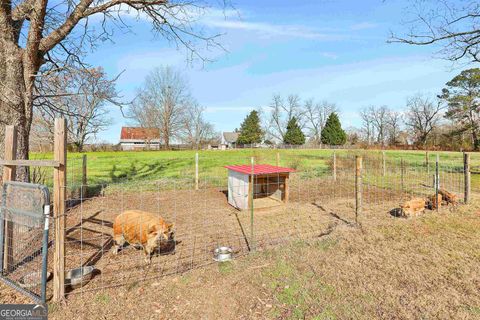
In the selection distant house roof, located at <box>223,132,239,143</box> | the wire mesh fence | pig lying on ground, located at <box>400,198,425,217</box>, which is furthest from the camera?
distant house roof, located at <box>223,132,239,143</box>

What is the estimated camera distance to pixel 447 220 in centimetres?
682

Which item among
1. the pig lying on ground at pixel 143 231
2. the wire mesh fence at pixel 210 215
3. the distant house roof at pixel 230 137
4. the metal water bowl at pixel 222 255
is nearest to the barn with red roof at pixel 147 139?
the distant house roof at pixel 230 137

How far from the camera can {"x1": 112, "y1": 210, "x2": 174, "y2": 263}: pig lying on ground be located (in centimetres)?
449

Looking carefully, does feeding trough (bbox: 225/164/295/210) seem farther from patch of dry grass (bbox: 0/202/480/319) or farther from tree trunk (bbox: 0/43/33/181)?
tree trunk (bbox: 0/43/33/181)

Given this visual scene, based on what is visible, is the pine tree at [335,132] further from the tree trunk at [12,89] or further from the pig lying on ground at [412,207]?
the tree trunk at [12,89]

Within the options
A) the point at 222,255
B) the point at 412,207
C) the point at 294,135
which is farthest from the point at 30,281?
the point at 294,135

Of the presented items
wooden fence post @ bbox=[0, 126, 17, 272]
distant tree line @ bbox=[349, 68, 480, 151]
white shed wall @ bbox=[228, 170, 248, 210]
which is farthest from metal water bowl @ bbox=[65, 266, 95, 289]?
distant tree line @ bbox=[349, 68, 480, 151]

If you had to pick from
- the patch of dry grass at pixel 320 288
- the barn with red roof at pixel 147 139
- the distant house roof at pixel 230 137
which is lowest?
the patch of dry grass at pixel 320 288

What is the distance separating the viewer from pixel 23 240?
4.97 m

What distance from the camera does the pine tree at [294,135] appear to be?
57.8 metres

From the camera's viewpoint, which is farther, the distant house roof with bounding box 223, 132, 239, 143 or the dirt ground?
the distant house roof with bounding box 223, 132, 239, 143

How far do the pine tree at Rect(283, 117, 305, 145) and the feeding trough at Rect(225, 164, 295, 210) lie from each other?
161ft

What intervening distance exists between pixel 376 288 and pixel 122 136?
228ft

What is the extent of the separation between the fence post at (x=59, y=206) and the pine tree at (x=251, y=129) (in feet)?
187
